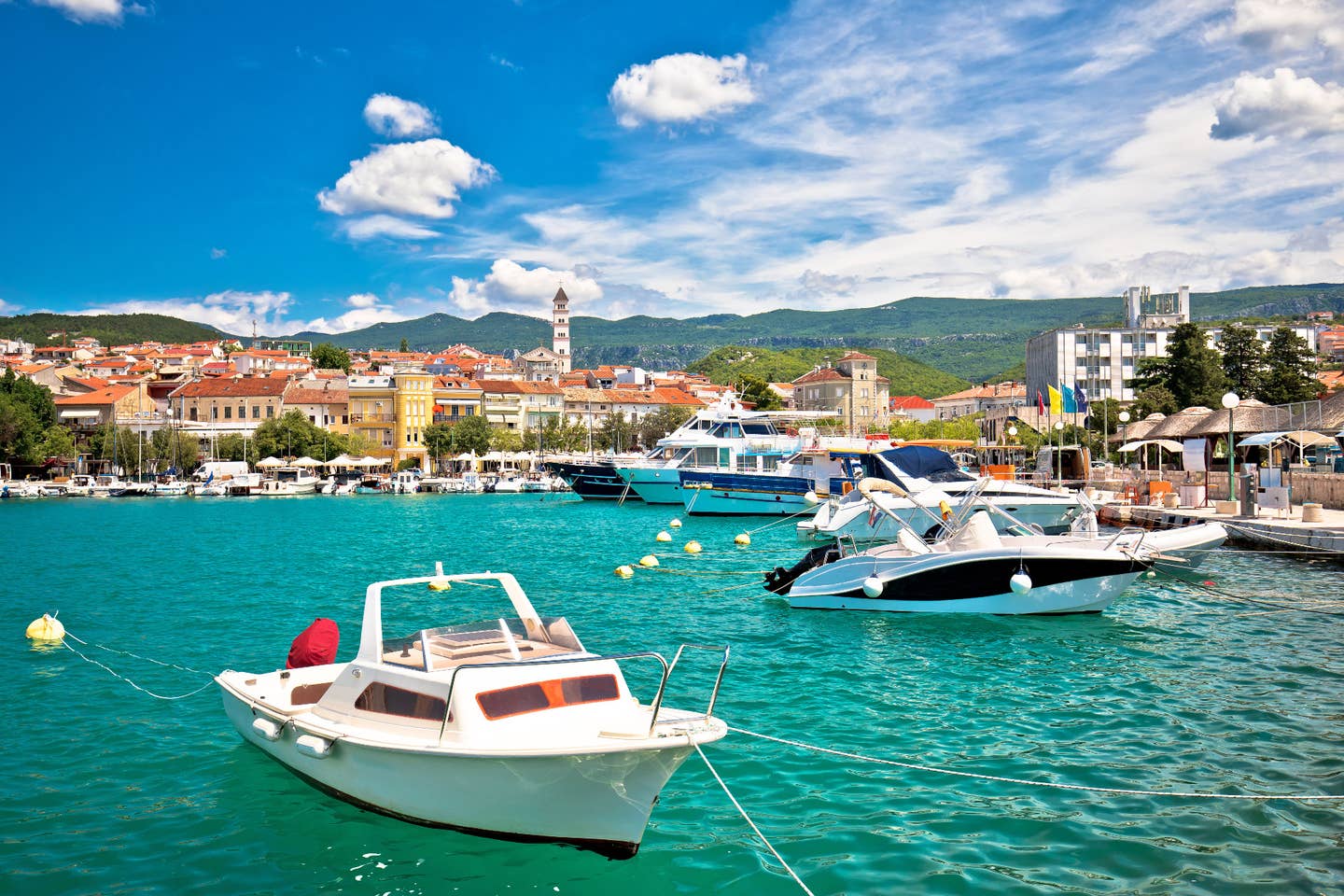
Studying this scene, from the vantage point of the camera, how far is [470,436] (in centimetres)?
10306

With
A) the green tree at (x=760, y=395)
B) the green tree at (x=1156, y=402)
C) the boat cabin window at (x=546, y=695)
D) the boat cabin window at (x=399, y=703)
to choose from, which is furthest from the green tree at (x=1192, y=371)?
the boat cabin window at (x=399, y=703)

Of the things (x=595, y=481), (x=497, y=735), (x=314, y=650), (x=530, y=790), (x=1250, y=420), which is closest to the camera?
(x=530, y=790)

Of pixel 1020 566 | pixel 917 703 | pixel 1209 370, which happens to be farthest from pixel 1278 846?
pixel 1209 370

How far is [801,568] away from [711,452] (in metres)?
32.0

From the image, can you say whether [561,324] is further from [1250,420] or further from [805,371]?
[1250,420]

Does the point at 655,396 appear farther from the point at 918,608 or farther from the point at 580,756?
the point at 580,756

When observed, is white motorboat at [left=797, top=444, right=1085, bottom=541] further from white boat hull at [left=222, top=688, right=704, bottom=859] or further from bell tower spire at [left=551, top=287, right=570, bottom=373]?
bell tower spire at [left=551, top=287, right=570, bottom=373]

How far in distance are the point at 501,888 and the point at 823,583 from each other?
12.6 m

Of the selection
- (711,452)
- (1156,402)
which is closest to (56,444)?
(711,452)

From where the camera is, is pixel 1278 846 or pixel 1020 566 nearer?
pixel 1278 846

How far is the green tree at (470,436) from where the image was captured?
338 ft

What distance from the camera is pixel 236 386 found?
109m

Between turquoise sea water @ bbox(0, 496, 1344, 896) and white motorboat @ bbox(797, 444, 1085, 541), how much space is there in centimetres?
603

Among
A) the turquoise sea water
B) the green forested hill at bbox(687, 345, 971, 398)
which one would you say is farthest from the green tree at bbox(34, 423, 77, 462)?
the green forested hill at bbox(687, 345, 971, 398)
